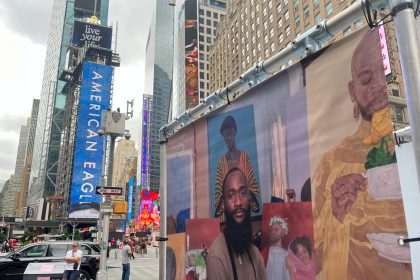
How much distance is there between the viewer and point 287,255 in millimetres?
4223

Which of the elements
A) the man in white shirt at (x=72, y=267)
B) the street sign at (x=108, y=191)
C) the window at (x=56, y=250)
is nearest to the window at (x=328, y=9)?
the street sign at (x=108, y=191)

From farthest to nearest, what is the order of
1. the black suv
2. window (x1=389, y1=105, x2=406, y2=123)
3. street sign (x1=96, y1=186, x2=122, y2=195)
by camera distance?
window (x1=389, y1=105, x2=406, y2=123) → street sign (x1=96, y1=186, x2=122, y2=195) → the black suv

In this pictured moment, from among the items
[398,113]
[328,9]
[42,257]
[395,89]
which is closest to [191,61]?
[328,9]

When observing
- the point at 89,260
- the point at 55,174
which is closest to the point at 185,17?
the point at 55,174

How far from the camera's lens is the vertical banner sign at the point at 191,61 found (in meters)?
113

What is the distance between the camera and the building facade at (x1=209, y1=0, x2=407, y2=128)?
43031 millimetres

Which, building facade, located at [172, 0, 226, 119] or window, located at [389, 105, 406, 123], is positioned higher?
building facade, located at [172, 0, 226, 119]

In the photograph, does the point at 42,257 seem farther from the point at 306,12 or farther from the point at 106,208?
the point at 306,12

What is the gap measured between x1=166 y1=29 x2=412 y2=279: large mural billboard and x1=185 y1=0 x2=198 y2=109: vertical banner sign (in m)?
106

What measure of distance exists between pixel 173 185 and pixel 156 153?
580ft

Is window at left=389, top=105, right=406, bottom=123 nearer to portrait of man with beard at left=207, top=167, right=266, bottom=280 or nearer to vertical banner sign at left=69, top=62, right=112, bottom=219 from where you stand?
portrait of man with beard at left=207, top=167, right=266, bottom=280

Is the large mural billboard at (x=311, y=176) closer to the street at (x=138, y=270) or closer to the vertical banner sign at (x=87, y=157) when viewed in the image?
the street at (x=138, y=270)

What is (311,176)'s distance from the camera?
398 cm

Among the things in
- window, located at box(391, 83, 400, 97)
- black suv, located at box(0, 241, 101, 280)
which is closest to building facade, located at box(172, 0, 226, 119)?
window, located at box(391, 83, 400, 97)
